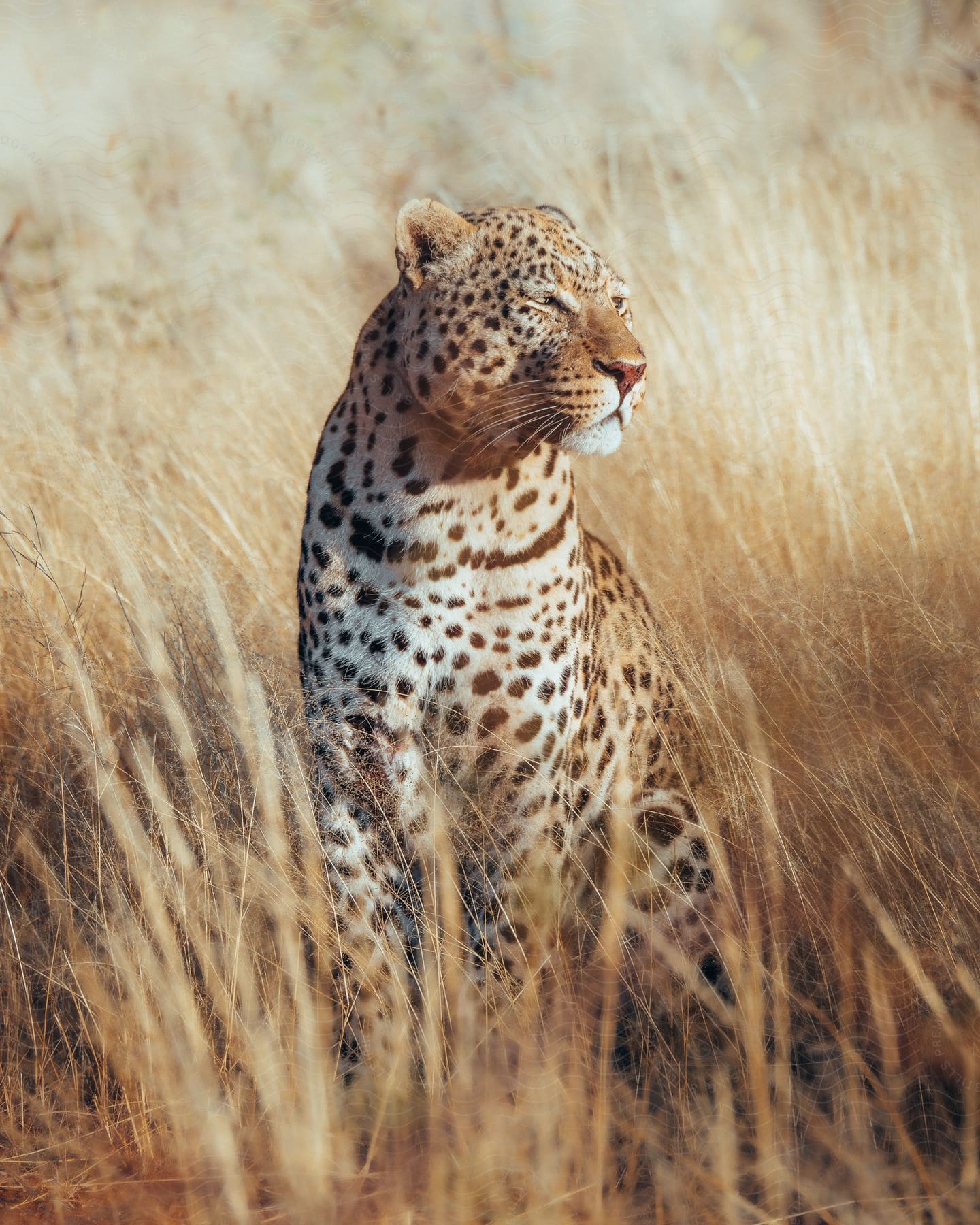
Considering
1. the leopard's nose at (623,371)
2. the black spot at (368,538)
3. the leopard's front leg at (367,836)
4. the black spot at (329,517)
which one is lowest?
the leopard's front leg at (367,836)

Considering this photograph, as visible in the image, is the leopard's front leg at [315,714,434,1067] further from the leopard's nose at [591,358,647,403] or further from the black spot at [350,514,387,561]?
the leopard's nose at [591,358,647,403]

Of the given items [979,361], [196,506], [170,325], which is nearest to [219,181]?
[170,325]

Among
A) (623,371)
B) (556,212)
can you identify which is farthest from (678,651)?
(556,212)

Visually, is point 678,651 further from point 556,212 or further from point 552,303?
A: point 556,212

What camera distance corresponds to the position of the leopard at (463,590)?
2.83 metres

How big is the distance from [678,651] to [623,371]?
77 centimetres

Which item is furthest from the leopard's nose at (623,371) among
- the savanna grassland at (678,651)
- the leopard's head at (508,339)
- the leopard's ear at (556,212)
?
the savanna grassland at (678,651)

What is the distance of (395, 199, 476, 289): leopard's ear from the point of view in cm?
293

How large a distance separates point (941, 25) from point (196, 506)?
186 inches

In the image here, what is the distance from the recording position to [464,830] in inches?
113

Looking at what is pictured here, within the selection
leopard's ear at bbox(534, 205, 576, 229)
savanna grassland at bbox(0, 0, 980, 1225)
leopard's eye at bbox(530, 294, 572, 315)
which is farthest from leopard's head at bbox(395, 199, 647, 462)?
savanna grassland at bbox(0, 0, 980, 1225)

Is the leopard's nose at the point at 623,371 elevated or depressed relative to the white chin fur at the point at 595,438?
elevated

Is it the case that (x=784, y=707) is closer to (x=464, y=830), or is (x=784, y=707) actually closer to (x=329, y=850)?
(x=464, y=830)

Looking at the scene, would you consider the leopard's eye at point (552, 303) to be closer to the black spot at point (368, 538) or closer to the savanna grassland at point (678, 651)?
the black spot at point (368, 538)
